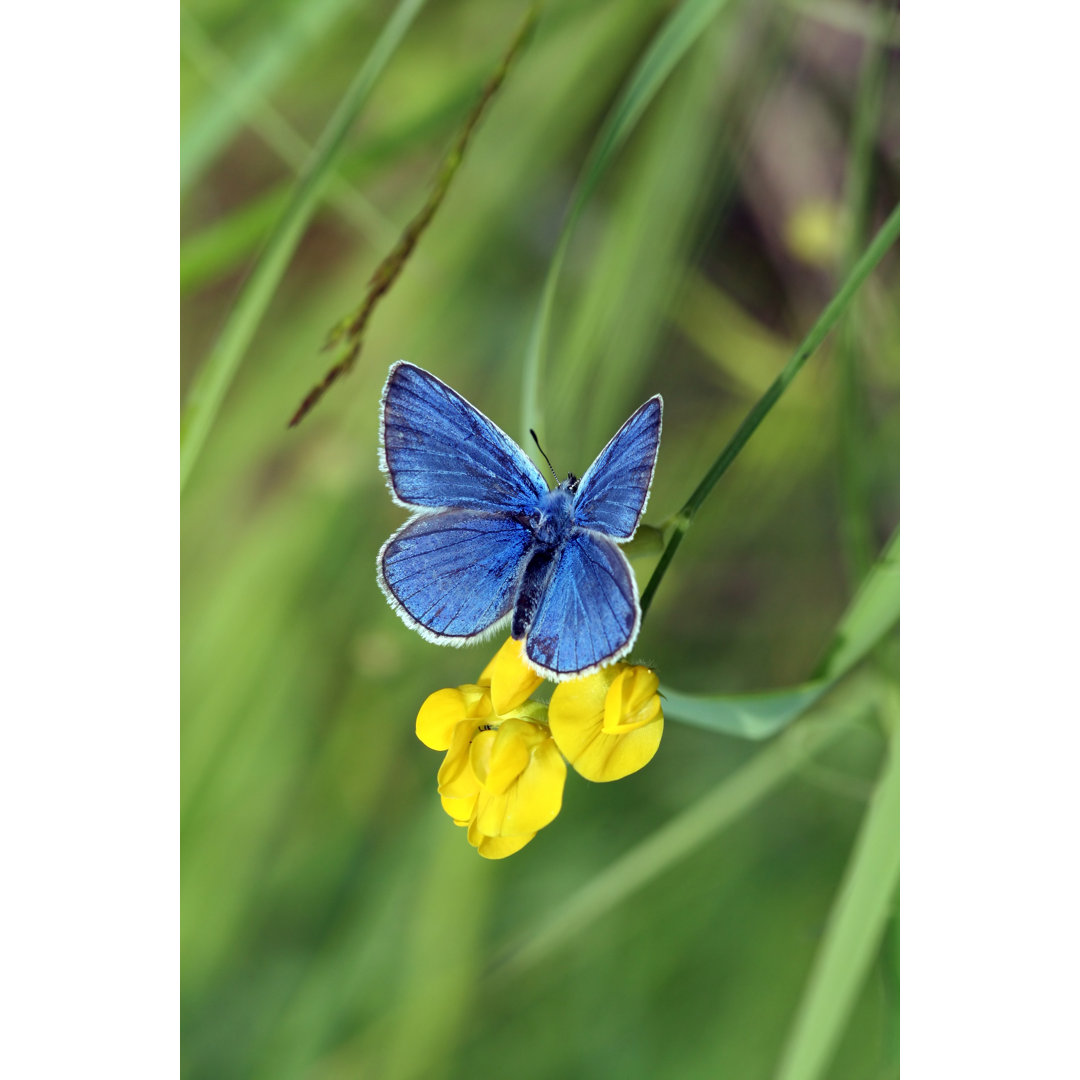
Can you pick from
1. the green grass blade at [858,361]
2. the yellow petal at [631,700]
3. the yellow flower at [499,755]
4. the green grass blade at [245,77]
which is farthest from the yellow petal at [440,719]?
the green grass blade at [245,77]

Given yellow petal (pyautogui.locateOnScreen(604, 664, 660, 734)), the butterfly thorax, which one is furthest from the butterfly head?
yellow petal (pyautogui.locateOnScreen(604, 664, 660, 734))

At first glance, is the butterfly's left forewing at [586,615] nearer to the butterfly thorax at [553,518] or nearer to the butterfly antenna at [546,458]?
the butterfly thorax at [553,518]

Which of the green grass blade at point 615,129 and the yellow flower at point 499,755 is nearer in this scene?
the yellow flower at point 499,755

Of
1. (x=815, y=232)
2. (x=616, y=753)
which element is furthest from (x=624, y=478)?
(x=815, y=232)

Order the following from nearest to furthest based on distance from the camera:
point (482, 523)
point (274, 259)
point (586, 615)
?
point (586, 615)
point (482, 523)
point (274, 259)

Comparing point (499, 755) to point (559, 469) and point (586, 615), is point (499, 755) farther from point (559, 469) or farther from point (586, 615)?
point (559, 469)
